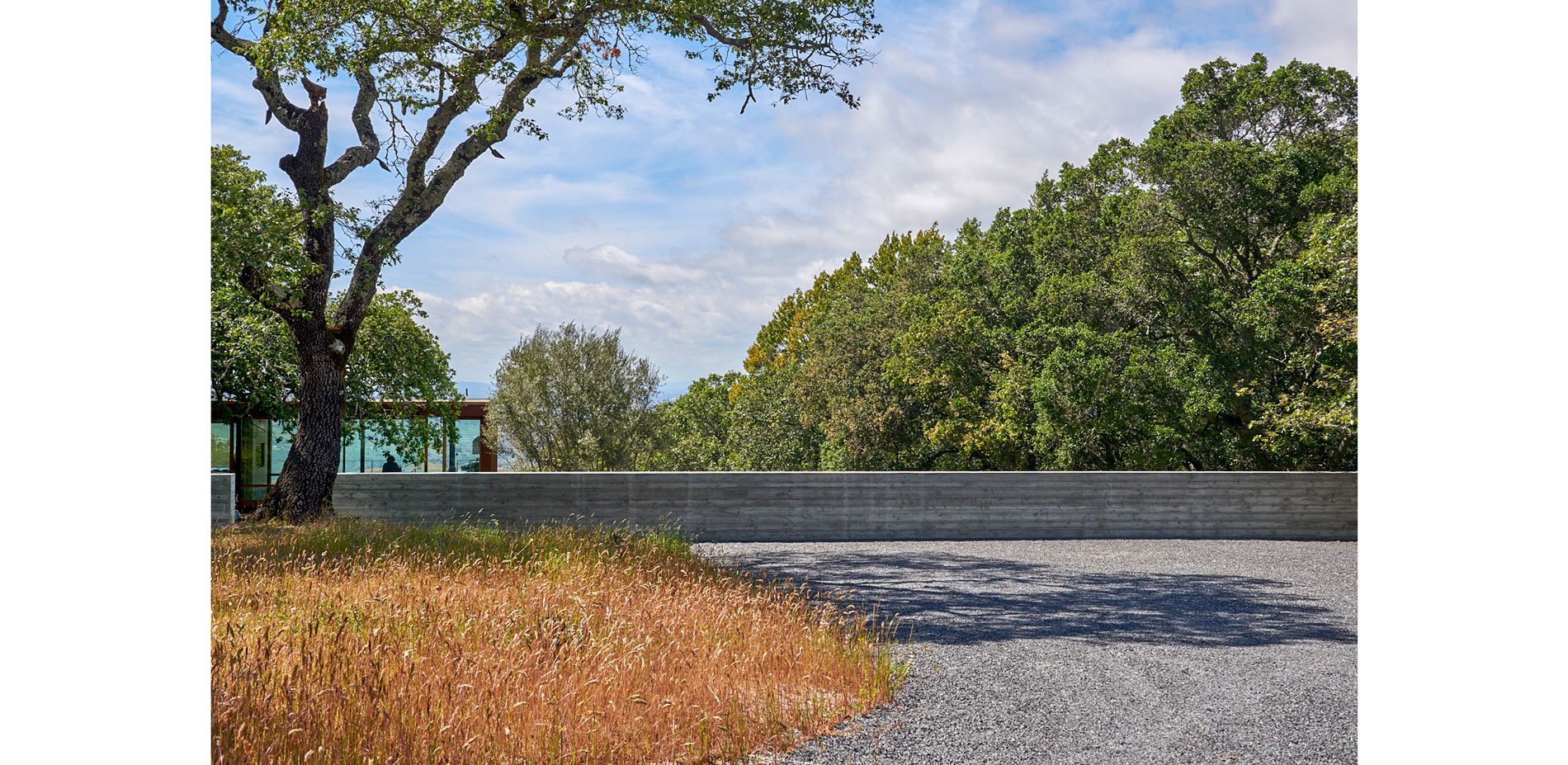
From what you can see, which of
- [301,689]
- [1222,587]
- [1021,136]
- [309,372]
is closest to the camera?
[301,689]

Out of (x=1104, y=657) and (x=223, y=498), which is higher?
(x=223, y=498)

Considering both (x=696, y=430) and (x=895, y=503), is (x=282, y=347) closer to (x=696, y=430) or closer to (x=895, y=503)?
(x=895, y=503)

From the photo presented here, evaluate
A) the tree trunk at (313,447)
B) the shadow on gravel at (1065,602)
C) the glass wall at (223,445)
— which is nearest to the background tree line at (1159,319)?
the shadow on gravel at (1065,602)

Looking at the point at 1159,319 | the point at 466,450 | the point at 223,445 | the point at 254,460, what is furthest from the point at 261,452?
the point at 1159,319

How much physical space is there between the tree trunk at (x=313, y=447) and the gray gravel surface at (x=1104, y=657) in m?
4.97

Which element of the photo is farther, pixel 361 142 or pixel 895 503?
pixel 895 503

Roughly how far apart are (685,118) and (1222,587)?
21.3 feet

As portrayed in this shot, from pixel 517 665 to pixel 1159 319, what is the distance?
12.7 metres

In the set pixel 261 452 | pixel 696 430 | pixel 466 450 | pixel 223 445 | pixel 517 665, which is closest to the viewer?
pixel 517 665

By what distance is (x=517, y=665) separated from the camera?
3484 millimetres

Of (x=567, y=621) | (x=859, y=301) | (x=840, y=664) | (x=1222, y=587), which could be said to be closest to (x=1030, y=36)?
(x=840, y=664)
